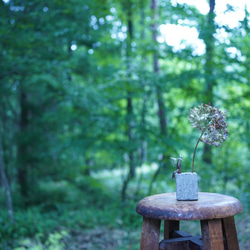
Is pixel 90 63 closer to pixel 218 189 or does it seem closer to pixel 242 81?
pixel 242 81

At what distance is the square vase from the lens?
7.09ft

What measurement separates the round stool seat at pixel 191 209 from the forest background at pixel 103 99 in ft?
6.51

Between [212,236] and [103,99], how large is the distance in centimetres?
369

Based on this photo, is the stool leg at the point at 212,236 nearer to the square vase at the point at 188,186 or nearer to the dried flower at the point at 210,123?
the square vase at the point at 188,186

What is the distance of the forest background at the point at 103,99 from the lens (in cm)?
422

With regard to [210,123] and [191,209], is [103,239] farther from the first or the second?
[210,123]

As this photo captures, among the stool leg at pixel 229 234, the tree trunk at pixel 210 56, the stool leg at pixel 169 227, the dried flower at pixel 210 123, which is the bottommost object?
the stool leg at pixel 169 227

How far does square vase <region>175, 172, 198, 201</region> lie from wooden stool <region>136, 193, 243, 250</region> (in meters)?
0.06

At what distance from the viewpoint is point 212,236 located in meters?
1.92

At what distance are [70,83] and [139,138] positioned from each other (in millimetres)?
1641

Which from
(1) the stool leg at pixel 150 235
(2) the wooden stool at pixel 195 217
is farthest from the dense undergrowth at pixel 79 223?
(1) the stool leg at pixel 150 235

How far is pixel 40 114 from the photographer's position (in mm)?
7043

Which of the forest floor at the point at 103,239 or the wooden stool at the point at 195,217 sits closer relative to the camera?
the wooden stool at the point at 195,217

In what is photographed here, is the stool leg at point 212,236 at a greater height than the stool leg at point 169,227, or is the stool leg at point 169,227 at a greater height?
Answer: the stool leg at point 212,236
